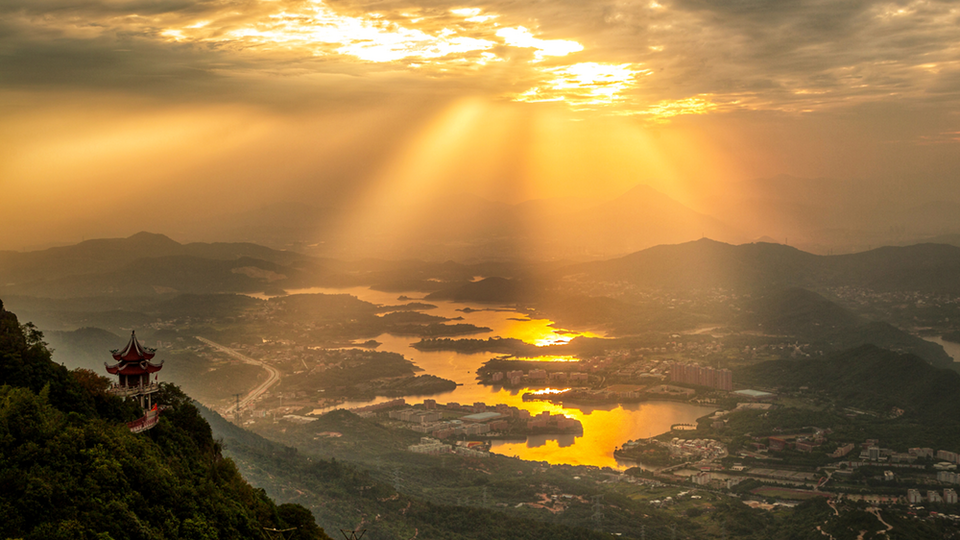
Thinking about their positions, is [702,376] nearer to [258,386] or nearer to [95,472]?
[258,386]

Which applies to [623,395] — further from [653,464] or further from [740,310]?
Answer: [740,310]

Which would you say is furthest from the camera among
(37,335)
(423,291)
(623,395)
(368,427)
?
(423,291)

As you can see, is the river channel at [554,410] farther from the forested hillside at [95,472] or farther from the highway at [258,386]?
the forested hillside at [95,472]

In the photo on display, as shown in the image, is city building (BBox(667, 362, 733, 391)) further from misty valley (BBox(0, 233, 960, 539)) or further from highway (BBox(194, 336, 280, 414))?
highway (BBox(194, 336, 280, 414))

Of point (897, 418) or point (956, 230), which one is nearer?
point (897, 418)

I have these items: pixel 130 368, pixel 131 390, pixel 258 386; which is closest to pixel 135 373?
pixel 130 368

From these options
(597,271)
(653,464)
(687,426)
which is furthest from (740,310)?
(653,464)
